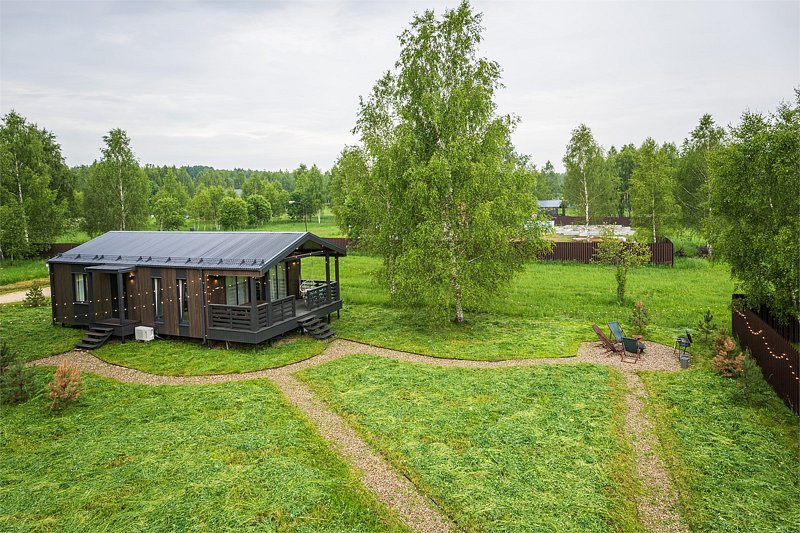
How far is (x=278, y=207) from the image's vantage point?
7606cm

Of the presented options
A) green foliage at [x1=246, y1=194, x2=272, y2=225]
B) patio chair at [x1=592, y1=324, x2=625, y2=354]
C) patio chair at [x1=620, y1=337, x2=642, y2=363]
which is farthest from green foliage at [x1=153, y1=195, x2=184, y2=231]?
patio chair at [x1=620, y1=337, x2=642, y2=363]

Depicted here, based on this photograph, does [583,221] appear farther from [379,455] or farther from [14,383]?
[14,383]

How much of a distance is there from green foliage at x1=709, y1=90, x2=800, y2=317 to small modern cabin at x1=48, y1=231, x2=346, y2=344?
13.5m

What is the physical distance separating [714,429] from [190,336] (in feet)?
50.4

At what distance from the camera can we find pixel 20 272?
32.3 metres

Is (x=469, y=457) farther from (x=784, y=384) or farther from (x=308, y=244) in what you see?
(x=308, y=244)

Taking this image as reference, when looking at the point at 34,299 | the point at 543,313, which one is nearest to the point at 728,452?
the point at 543,313

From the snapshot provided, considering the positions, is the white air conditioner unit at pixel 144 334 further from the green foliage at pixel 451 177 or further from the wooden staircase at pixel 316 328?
the green foliage at pixel 451 177

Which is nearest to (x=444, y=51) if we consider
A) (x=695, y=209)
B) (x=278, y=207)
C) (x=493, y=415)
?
(x=493, y=415)

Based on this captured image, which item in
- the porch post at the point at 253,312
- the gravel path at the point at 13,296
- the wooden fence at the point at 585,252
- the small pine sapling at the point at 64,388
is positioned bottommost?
the small pine sapling at the point at 64,388

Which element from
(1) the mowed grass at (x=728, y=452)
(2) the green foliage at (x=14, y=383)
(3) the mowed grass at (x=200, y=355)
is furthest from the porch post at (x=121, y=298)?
(1) the mowed grass at (x=728, y=452)

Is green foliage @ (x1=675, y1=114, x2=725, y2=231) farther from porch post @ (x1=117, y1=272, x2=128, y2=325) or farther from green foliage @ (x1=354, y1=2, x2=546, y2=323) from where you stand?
porch post @ (x1=117, y1=272, x2=128, y2=325)

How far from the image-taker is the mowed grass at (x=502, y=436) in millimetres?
7164

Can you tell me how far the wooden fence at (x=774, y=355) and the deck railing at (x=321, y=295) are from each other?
1391 cm
